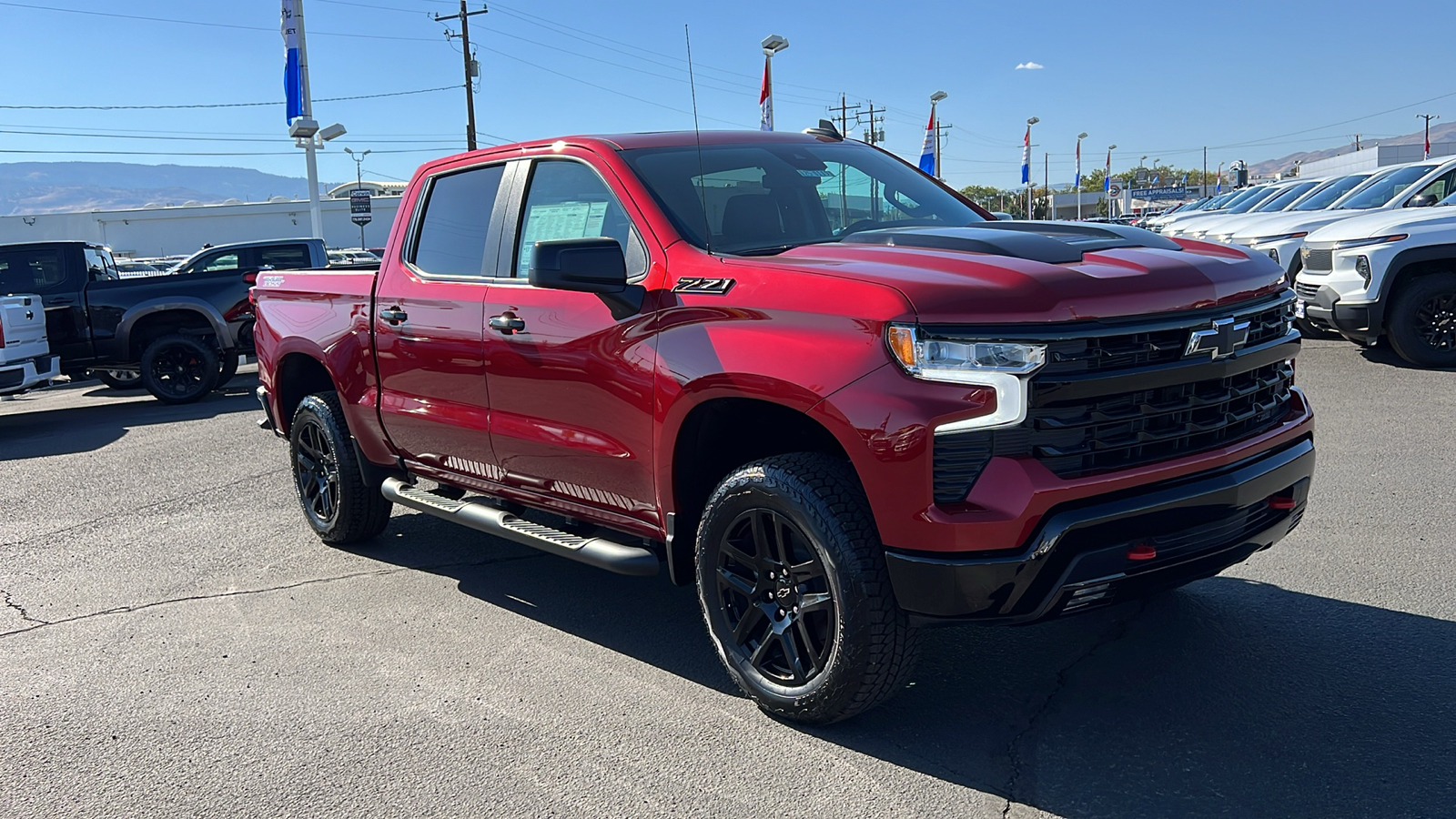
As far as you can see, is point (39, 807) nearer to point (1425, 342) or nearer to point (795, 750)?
point (795, 750)

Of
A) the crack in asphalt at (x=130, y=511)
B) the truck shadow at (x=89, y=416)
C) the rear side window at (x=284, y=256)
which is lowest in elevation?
the crack in asphalt at (x=130, y=511)

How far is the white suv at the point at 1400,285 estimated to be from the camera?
32.0 ft

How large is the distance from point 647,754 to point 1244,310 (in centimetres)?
229

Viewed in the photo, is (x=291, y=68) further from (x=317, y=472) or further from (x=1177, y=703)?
(x=1177, y=703)

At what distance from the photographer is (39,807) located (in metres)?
3.34

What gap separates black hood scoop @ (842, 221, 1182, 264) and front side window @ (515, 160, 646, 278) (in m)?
0.83

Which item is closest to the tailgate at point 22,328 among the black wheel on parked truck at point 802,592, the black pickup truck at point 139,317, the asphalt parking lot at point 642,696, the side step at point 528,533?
the black pickup truck at point 139,317

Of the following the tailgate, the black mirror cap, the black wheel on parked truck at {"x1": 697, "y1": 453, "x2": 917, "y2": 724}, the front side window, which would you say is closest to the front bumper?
the black wheel on parked truck at {"x1": 697, "y1": 453, "x2": 917, "y2": 724}

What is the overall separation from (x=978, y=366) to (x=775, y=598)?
1.05 meters

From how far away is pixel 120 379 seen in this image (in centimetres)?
1491

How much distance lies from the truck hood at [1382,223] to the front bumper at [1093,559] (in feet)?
26.0

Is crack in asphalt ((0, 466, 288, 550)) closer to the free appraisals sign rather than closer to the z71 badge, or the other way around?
the z71 badge

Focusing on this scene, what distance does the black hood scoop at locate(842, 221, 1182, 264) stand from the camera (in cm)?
349

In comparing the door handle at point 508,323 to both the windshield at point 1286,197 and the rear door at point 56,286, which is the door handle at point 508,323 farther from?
the windshield at point 1286,197
